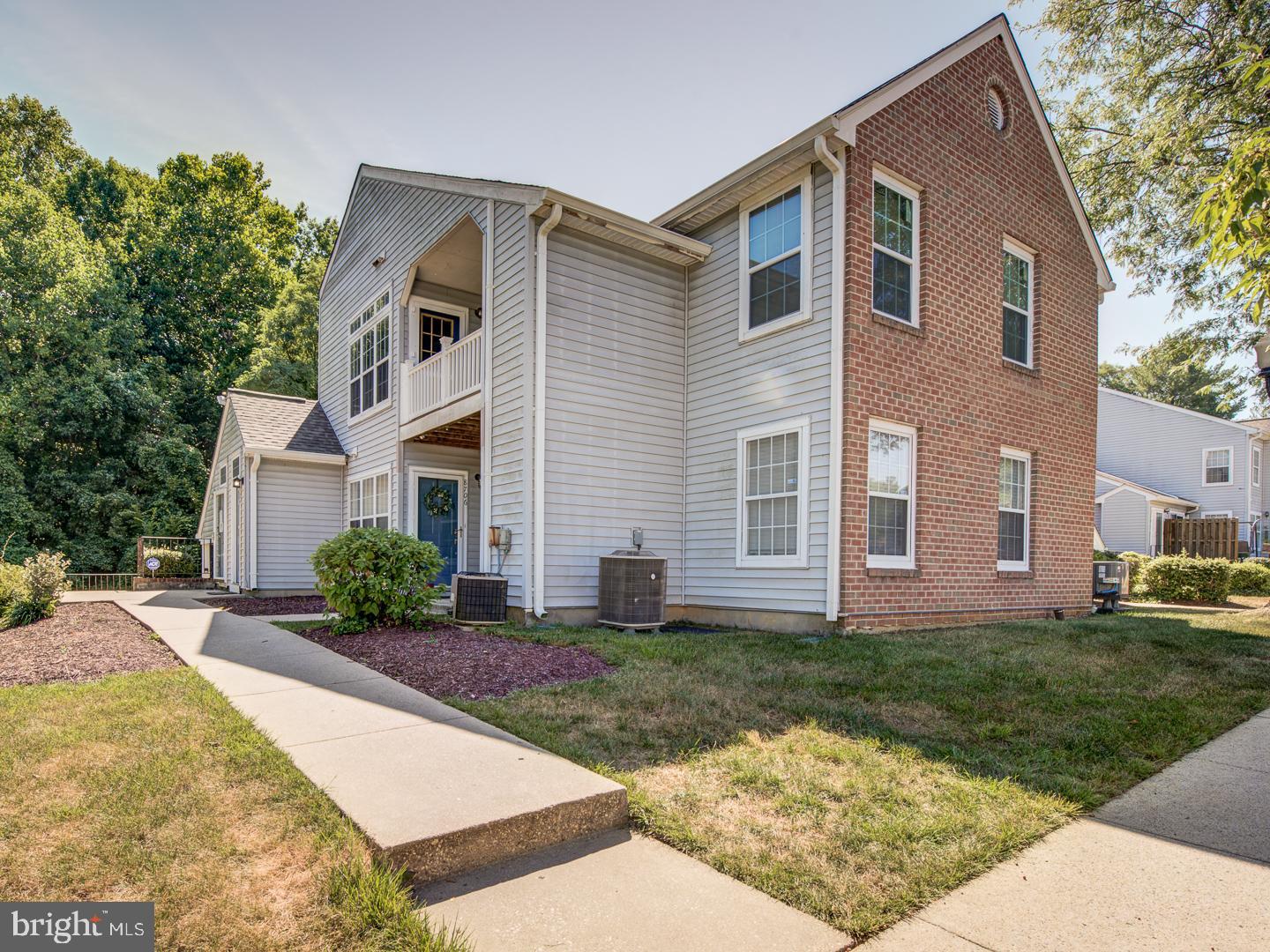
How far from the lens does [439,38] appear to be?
31.8ft

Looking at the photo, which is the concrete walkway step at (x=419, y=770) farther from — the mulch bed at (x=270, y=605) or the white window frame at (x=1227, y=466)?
the white window frame at (x=1227, y=466)

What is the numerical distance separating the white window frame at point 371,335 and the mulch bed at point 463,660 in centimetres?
632

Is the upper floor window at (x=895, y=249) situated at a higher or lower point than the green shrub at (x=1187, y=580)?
higher

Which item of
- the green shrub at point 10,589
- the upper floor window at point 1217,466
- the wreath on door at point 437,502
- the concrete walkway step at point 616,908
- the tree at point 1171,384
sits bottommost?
the concrete walkway step at point 616,908

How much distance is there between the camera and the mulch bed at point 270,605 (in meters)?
11.0

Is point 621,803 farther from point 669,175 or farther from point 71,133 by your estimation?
point 71,133

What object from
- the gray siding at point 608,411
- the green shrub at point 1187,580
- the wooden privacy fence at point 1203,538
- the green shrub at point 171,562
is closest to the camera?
the gray siding at point 608,411

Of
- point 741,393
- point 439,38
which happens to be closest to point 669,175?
point 439,38

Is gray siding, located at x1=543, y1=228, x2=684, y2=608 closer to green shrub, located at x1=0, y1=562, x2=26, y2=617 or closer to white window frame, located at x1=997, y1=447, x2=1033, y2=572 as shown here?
white window frame, located at x1=997, y1=447, x2=1033, y2=572

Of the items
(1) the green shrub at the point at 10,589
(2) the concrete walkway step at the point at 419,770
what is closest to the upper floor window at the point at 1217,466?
(2) the concrete walkway step at the point at 419,770

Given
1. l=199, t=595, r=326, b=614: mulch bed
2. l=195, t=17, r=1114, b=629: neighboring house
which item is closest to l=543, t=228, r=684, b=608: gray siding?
l=195, t=17, r=1114, b=629: neighboring house

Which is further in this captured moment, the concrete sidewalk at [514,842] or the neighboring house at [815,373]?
the neighboring house at [815,373]

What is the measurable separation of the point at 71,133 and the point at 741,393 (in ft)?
126

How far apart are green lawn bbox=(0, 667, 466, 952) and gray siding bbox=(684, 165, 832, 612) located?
5959 mm
